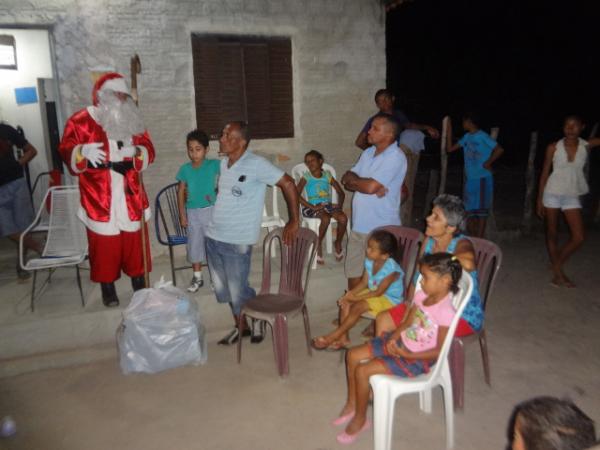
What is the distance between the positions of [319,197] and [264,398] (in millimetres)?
2587

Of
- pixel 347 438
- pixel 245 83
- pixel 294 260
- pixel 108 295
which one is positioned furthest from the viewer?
pixel 245 83

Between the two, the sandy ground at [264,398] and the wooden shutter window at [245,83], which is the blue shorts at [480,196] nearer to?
the sandy ground at [264,398]

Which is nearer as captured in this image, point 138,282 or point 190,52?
point 138,282

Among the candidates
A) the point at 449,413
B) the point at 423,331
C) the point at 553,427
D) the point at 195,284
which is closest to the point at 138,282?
the point at 195,284

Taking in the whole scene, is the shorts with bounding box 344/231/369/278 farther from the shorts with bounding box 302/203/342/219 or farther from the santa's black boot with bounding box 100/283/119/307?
the santa's black boot with bounding box 100/283/119/307

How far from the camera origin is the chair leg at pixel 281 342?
149 inches

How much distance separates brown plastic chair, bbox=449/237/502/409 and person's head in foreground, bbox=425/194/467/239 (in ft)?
1.12

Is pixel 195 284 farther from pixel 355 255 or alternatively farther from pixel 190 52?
pixel 190 52


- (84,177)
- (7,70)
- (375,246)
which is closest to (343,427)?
(375,246)

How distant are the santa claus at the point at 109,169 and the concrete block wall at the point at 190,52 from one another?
129 centimetres

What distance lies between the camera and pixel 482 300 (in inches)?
140

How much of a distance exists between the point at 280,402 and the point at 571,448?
2.29 metres

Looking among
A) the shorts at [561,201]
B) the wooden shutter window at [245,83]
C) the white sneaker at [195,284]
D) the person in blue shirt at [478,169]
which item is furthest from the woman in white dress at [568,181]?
the white sneaker at [195,284]

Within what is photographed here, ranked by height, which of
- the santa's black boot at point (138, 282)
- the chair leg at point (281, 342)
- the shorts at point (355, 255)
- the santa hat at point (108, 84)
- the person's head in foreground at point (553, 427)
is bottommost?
the chair leg at point (281, 342)
